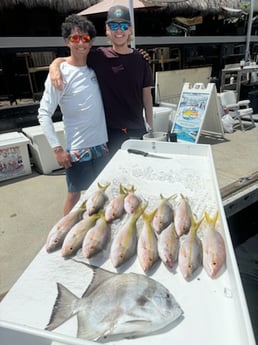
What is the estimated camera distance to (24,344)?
0.87 meters

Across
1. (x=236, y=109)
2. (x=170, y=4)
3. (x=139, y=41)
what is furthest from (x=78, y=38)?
(x=139, y=41)

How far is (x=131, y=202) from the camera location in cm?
153

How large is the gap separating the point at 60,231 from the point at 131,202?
41 cm

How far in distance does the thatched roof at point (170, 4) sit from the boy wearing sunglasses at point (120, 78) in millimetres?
4193

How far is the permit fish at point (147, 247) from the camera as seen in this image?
44.6 inches

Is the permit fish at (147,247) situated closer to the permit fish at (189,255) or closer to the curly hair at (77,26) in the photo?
the permit fish at (189,255)

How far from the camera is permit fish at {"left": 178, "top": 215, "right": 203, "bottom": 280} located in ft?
3.58

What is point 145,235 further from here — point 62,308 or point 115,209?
point 62,308

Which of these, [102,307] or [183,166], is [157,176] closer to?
[183,166]

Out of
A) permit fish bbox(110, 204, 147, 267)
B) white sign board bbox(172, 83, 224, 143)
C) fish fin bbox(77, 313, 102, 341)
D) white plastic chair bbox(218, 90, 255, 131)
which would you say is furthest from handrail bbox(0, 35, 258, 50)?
fish fin bbox(77, 313, 102, 341)

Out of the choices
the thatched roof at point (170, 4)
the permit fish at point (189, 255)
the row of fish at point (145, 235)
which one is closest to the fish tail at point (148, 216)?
the row of fish at point (145, 235)

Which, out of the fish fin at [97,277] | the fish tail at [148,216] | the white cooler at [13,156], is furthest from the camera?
the white cooler at [13,156]

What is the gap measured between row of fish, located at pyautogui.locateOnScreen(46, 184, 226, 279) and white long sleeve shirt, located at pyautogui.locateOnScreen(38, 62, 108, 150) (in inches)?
28.6

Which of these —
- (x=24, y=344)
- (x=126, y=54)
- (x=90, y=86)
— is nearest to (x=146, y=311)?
(x=24, y=344)
